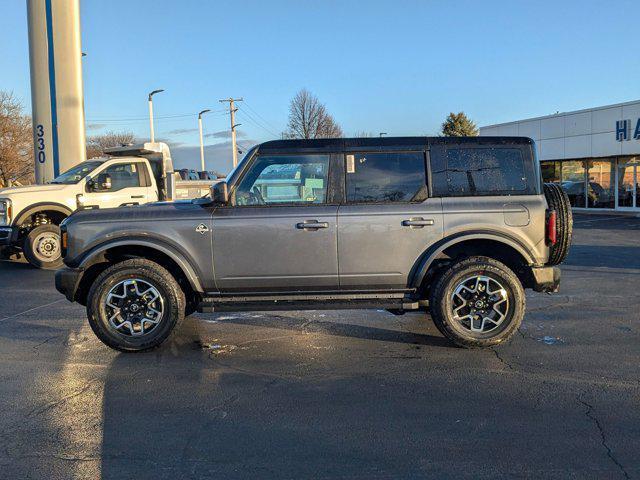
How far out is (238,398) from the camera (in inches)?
184

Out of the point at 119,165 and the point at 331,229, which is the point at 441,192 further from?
the point at 119,165

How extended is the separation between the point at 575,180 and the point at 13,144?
3203 centimetres

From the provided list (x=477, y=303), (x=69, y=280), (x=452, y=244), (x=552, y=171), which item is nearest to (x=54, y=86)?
(x=69, y=280)

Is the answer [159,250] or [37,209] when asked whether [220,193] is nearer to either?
[159,250]

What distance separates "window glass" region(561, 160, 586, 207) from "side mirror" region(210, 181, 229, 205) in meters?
25.8

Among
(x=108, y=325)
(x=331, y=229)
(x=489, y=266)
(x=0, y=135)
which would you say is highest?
(x=0, y=135)

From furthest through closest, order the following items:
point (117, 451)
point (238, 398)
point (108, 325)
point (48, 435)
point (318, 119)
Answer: point (318, 119), point (108, 325), point (238, 398), point (48, 435), point (117, 451)

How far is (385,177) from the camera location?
597cm

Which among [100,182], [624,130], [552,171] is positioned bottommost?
[100,182]

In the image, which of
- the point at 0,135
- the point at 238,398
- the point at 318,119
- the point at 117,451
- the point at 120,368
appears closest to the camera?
the point at 117,451

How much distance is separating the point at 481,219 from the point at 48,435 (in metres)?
4.12

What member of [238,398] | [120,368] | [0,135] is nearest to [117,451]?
[238,398]

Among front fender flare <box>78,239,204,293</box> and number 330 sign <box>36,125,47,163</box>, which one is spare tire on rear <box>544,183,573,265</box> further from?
number 330 sign <box>36,125,47,163</box>

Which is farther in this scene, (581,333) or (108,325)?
(581,333)
